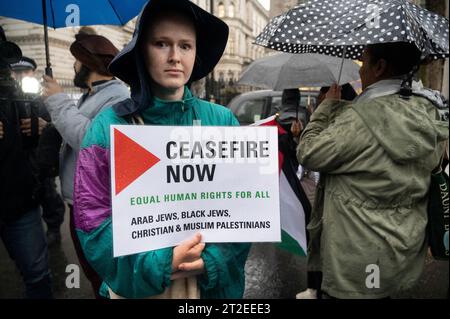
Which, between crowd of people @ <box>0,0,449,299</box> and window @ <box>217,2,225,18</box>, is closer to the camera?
crowd of people @ <box>0,0,449,299</box>

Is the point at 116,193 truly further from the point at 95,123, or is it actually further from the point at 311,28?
the point at 311,28

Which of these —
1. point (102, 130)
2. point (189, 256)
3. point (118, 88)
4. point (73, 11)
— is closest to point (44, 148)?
point (118, 88)

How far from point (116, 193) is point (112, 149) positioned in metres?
0.15

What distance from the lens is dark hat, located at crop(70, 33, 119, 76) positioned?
246 centimetres

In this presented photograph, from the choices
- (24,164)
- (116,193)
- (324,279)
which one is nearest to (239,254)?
(116,193)

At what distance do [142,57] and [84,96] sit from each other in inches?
54.9

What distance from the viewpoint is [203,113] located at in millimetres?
1543

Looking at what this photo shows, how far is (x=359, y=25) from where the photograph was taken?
1744mm

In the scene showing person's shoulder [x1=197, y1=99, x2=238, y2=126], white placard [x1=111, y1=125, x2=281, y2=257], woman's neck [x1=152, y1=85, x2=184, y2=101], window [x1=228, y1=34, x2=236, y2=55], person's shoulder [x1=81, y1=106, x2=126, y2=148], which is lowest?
white placard [x1=111, y1=125, x2=281, y2=257]

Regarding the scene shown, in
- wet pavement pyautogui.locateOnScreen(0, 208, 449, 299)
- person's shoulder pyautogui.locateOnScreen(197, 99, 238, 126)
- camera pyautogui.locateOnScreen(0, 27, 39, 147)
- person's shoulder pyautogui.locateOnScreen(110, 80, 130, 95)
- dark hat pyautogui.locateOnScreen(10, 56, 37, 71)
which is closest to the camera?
person's shoulder pyautogui.locateOnScreen(197, 99, 238, 126)

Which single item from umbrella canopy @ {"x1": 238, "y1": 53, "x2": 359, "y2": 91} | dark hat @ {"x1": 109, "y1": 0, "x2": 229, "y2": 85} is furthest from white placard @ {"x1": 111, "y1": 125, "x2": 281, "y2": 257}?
umbrella canopy @ {"x1": 238, "y1": 53, "x2": 359, "y2": 91}

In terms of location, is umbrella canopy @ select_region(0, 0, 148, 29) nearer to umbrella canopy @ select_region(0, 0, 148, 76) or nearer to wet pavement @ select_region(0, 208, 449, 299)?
umbrella canopy @ select_region(0, 0, 148, 76)

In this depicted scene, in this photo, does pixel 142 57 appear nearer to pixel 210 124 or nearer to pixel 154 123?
pixel 154 123

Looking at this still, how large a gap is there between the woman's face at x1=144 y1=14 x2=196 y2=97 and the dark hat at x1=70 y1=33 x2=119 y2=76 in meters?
1.20
